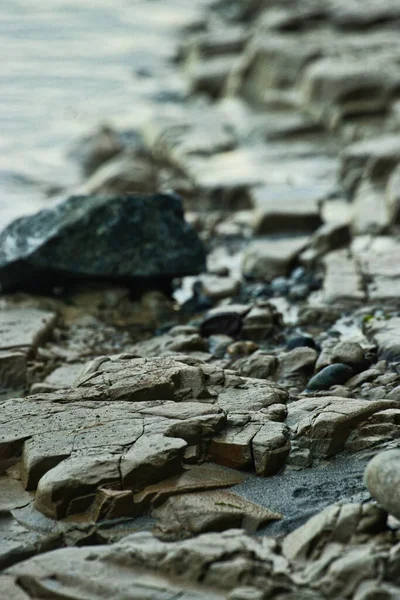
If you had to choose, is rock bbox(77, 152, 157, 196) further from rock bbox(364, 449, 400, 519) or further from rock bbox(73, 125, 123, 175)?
rock bbox(364, 449, 400, 519)

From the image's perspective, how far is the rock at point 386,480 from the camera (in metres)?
2.55

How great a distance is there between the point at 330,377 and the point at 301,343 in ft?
1.93

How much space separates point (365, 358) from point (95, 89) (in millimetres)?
8738

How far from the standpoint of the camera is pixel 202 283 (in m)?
5.91

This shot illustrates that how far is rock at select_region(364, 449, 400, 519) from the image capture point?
2551 mm

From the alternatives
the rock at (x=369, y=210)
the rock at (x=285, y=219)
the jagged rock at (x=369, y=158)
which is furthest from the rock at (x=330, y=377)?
the jagged rock at (x=369, y=158)

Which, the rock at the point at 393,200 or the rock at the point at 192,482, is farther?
the rock at the point at 393,200

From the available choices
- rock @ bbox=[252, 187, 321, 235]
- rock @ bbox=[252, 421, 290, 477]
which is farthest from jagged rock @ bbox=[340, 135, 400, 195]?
rock @ bbox=[252, 421, 290, 477]

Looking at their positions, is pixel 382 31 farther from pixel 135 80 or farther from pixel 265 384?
pixel 265 384

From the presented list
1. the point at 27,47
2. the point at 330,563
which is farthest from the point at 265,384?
the point at 27,47

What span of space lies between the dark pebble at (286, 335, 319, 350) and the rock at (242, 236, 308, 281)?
1.33 m

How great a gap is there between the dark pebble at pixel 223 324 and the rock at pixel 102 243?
697mm

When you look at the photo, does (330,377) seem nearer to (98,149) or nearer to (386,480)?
(386,480)

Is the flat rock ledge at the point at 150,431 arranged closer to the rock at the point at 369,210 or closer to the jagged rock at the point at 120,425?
the jagged rock at the point at 120,425
